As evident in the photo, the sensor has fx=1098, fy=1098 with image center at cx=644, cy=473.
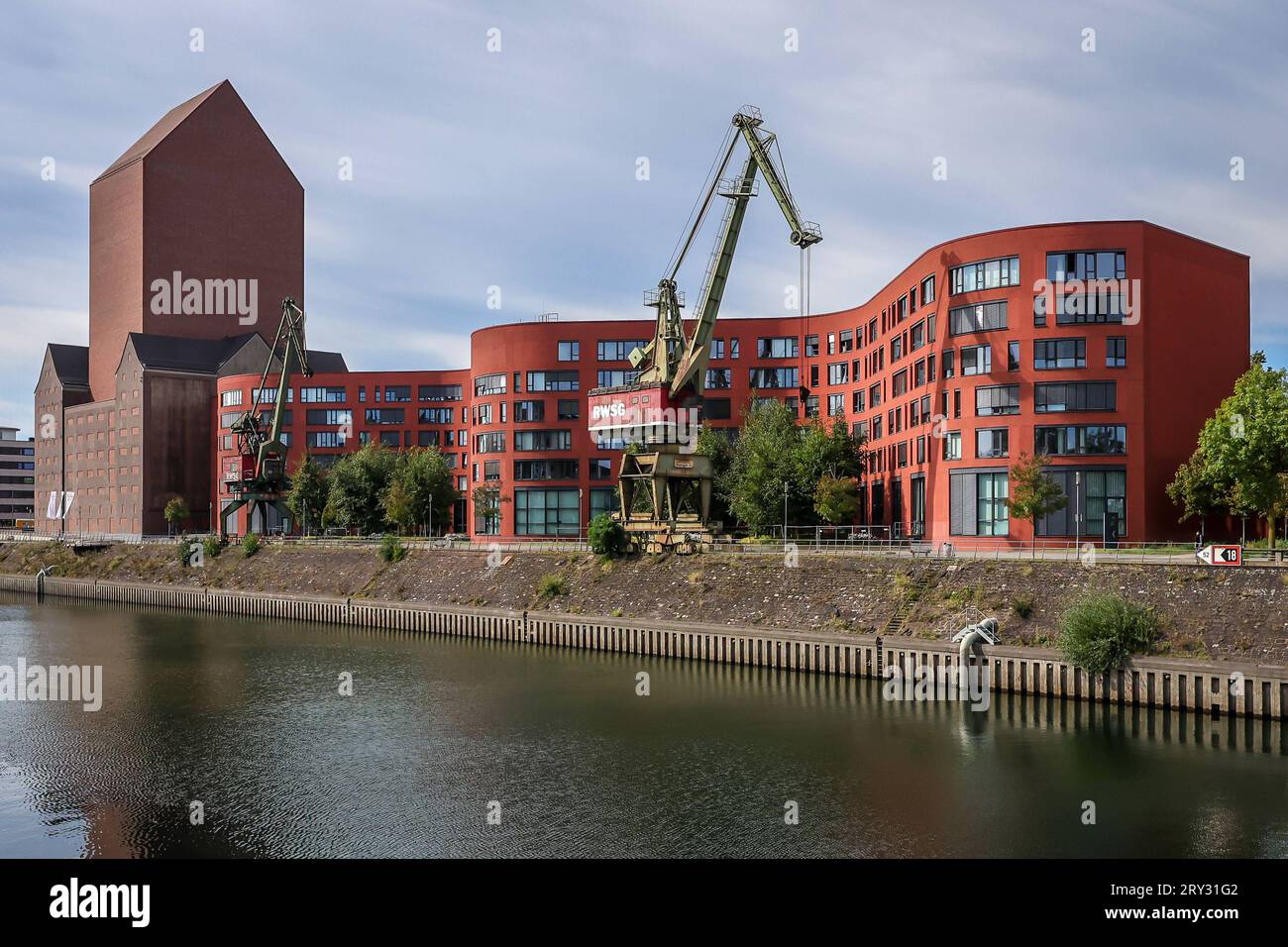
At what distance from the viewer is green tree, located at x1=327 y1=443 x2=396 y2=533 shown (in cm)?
9481

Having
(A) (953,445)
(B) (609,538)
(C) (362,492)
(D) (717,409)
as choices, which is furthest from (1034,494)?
(C) (362,492)

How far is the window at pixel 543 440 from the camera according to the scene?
87.4 m

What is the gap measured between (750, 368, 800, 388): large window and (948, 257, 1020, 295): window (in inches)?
1119

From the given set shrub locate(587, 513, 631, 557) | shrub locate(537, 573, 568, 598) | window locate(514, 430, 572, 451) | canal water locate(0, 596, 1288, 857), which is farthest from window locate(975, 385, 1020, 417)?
window locate(514, 430, 572, 451)

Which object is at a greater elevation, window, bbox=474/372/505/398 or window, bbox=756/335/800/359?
window, bbox=756/335/800/359

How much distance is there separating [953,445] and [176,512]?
89.0 metres

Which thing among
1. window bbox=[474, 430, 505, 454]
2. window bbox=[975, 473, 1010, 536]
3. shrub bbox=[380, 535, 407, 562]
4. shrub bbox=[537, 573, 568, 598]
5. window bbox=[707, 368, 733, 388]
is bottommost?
shrub bbox=[537, 573, 568, 598]

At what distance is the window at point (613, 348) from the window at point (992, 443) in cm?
3565

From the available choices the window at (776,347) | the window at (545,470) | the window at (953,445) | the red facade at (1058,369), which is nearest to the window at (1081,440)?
the red facade at (1058,369)

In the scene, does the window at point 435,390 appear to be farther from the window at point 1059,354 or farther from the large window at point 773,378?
the window at point 1059,354

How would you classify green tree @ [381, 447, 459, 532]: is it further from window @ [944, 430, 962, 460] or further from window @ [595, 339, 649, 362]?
window @ [944, 430, 962, 460]

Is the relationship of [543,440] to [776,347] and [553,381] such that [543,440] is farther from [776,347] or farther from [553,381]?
[776,347]
